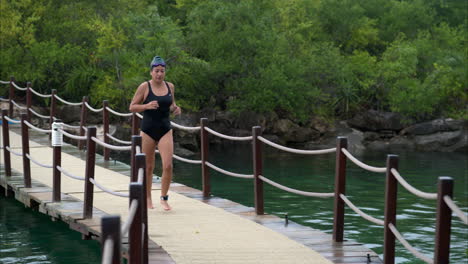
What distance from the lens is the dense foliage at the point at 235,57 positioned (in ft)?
102

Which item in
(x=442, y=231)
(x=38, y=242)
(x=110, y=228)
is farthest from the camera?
(x=38, y=242)

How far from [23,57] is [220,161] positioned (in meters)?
8.85

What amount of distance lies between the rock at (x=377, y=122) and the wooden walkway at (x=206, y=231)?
25.8 meters

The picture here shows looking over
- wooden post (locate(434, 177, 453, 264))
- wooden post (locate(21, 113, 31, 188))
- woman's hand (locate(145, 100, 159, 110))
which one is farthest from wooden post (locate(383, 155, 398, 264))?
wooden post (locate(21, 113, 31, 188))

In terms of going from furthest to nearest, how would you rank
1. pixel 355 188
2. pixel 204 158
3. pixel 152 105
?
pixel 355 188 → pixel 204 158 → pixel 152 105

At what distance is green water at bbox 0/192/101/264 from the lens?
1073 cm

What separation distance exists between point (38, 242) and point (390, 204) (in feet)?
20.8

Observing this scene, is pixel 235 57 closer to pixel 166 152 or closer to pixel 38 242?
pixel 38 242

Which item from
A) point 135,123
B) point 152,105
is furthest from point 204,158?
point 135,123

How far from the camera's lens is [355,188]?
21.5 metres

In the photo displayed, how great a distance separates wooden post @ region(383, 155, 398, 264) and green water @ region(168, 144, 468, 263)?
4514 millimetres

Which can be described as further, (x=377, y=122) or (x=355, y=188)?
(x=377, y=122)

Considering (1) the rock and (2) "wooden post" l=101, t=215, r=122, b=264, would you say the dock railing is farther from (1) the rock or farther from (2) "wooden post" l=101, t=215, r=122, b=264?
(1) the rock

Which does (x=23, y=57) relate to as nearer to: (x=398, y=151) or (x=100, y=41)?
(x=100, y=41)
